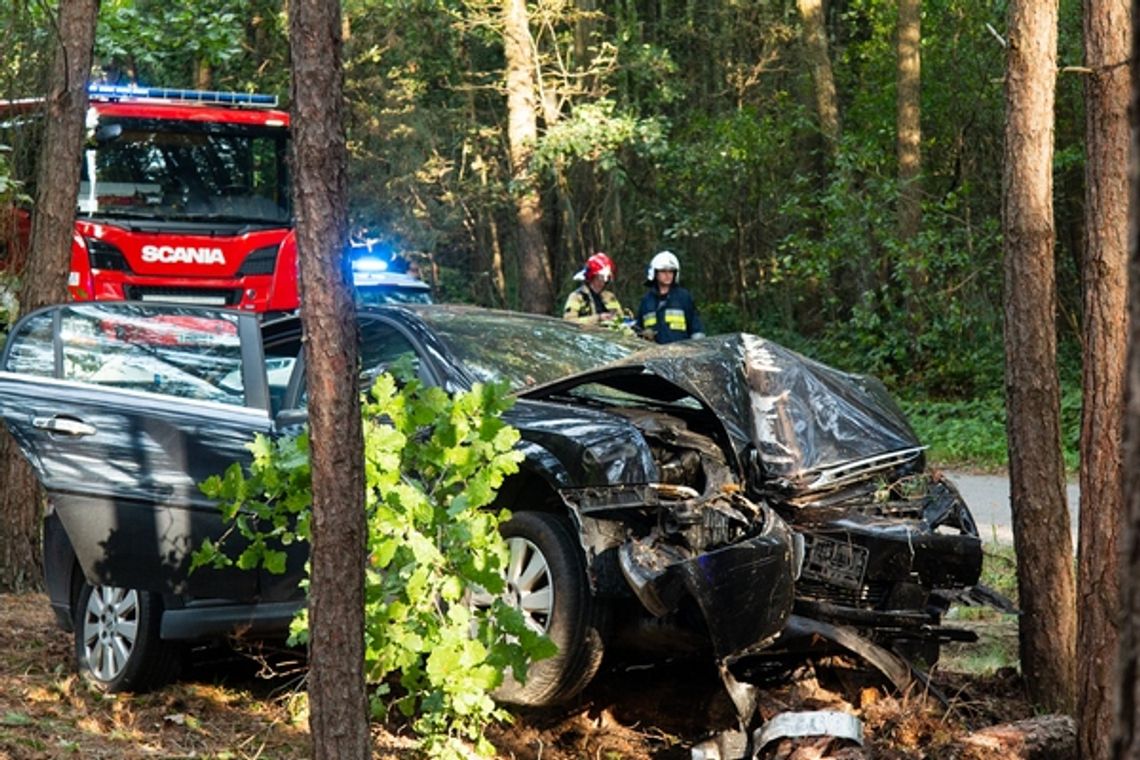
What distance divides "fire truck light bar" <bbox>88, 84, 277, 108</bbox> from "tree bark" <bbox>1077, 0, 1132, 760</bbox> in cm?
1175

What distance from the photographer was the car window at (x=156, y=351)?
291 inches

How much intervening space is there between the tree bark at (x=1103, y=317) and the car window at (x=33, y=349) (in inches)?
172

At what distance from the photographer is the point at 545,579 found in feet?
21.8

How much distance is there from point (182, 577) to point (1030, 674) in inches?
141

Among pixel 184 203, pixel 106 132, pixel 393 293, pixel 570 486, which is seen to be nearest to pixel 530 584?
pixel 570 486

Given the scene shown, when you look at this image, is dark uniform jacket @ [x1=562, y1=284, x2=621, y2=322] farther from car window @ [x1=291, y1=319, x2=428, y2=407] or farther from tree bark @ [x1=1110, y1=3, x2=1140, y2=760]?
tree bark @ [x1=1110, y1=3, x2=1140, y2=760]

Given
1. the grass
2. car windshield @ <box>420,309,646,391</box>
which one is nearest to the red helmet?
the grass

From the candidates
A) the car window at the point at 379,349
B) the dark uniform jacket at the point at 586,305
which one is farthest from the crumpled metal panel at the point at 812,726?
the dark uniform jacket at the point at 586,305

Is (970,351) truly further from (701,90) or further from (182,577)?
(182,577)

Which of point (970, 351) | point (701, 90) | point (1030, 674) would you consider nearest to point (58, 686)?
point (1030, 674)

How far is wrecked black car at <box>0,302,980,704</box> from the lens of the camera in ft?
20.8

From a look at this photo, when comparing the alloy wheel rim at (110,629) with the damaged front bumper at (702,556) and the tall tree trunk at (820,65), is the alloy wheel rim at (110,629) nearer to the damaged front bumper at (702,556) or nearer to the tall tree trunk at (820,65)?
the damaged front bumper at (702,556)

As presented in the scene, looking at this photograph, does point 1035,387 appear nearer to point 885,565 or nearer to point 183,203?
point 885,565

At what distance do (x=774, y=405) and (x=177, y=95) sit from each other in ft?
36.8
